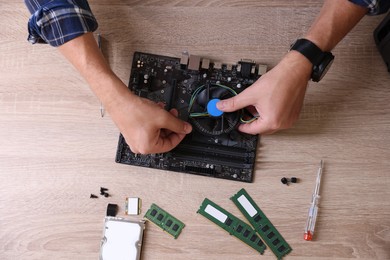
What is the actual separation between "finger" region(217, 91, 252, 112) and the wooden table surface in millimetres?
190

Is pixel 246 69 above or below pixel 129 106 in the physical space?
above

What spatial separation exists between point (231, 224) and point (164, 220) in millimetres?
214

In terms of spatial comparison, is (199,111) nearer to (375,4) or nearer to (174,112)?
(174,112)

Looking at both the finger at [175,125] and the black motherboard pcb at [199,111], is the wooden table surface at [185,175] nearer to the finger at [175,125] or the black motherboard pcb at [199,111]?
the black motherboard pcb at [199,111]

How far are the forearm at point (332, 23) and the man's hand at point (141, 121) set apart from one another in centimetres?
48

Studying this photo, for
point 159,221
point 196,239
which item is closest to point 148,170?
point 159,221

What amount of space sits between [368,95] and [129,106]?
2.55 feet

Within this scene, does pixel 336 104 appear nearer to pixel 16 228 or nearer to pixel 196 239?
pixel 196 239

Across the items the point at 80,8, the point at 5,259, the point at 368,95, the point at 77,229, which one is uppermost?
the point at 80,8

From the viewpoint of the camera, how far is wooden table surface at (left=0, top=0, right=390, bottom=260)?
1.33 metres

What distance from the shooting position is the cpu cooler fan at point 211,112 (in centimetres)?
130

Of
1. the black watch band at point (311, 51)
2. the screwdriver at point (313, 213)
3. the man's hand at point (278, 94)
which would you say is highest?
the black watch band at point (311, 51)

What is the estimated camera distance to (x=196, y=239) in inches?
52.6

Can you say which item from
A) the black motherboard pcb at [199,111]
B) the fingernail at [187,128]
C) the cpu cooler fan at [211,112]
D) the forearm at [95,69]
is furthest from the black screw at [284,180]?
the forearm at [95,69]
